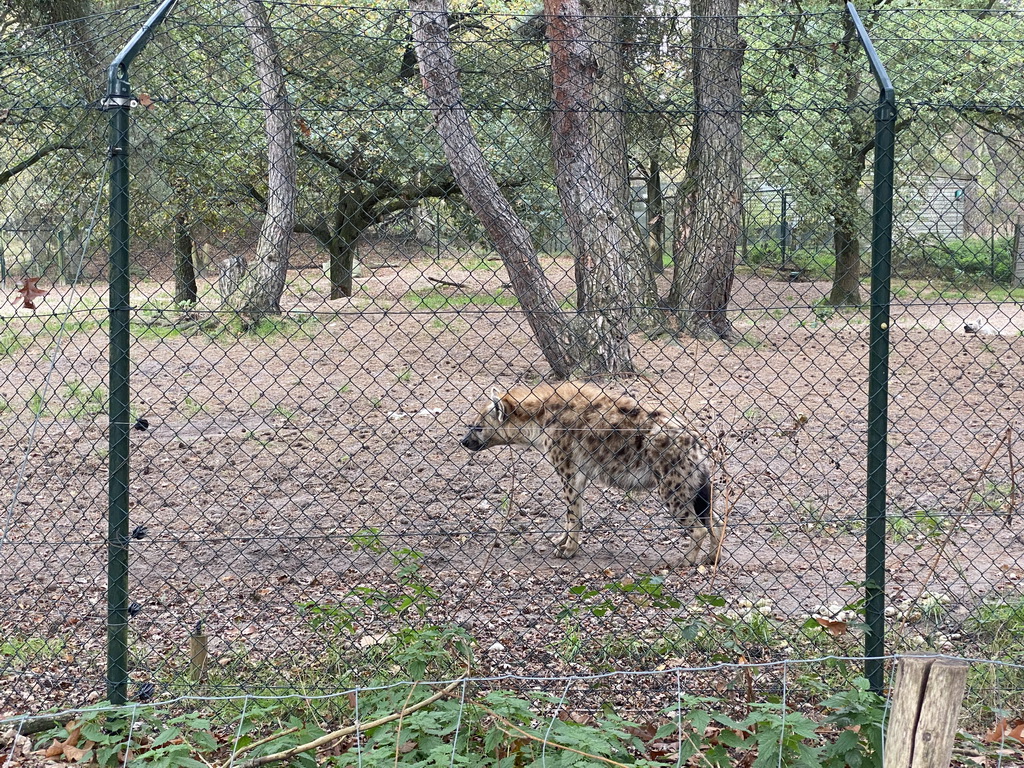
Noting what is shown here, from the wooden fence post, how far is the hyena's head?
435 centimetres

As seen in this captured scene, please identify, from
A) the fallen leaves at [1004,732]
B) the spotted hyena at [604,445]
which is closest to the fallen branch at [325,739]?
the fallen leaves at [1004,732]

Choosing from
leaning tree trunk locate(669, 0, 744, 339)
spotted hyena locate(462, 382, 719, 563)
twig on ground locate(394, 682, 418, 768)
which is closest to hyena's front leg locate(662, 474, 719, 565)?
spotted hyena locate(462, 382, 719, 563)

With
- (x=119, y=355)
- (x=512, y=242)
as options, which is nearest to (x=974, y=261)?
(x=119, y=355)

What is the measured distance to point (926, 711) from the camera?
2648 mm

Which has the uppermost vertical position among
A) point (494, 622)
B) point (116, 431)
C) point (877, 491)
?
point (116, 431)

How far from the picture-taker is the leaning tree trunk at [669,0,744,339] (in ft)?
17.2

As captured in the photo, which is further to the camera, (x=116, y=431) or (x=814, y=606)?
(x=814, y=606)

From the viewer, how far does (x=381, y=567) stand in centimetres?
584

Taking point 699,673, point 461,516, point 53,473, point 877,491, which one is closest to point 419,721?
point 699,673

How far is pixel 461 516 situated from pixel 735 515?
6.16 ft

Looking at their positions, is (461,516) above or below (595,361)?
below

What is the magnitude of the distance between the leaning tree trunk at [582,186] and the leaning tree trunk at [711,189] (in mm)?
470

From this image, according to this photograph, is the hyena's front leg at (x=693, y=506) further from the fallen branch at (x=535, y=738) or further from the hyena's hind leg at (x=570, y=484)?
the fallen branch at (x=535, y=738)

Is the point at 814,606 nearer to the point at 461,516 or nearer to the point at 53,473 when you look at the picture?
the point at 461,516
